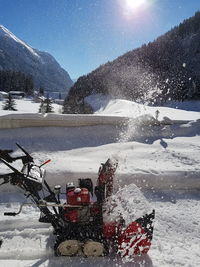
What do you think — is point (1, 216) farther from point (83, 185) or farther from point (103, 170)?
point (103, 170)

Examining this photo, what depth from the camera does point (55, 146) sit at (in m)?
9.51

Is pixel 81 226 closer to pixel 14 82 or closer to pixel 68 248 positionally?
pixel 68 248

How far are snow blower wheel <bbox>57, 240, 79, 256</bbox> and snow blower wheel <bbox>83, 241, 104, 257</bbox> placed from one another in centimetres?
15

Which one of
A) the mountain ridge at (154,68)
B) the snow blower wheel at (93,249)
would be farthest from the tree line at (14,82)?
the snow blower wheel at (93,249)

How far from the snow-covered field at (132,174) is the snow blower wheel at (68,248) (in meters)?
0.11

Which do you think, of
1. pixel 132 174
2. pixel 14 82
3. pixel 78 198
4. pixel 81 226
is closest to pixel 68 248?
pixel 81 226

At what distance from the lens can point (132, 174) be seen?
735cm

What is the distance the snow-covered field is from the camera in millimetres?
4469

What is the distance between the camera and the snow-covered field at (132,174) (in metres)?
4.47

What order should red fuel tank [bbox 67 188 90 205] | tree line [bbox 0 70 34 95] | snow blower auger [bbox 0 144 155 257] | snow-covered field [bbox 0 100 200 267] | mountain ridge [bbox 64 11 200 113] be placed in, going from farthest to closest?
tree line [bbox 0 70 34 95] < mountain ridge [bbox 64 11 200 113] < snow-covered field [bbox 0 100 200 267] < red fuel tank [bbox 67 188 90 205] < snow blower auger [bbox 0 144 155 257]

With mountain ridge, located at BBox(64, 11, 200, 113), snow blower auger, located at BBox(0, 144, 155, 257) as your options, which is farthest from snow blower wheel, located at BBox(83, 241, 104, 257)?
mountain ridge, located at BBox(64, 11, 200, 113)

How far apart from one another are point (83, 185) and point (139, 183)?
270 cm

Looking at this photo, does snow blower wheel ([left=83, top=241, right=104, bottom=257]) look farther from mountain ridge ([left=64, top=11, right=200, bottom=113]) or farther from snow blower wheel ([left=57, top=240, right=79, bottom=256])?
mountain ridge ([left=64, top=11, right=200, bottom=113])

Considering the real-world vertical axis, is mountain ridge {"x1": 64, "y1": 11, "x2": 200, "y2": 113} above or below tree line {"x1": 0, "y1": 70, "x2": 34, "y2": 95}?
above
